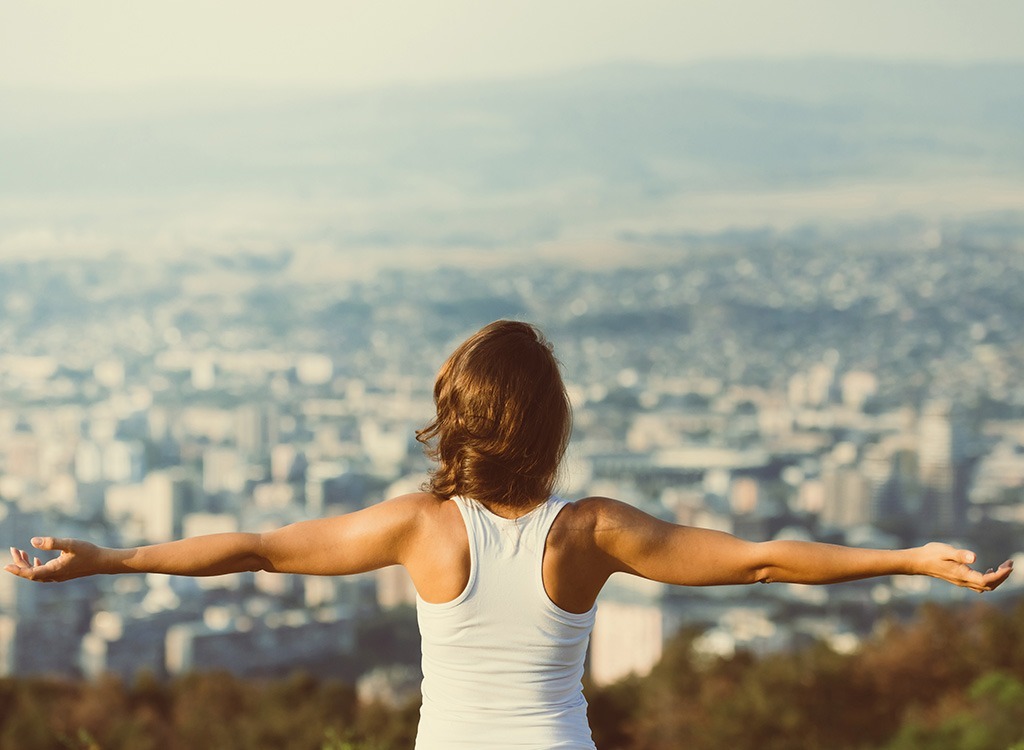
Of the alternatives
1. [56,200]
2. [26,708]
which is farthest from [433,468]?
[56,200]

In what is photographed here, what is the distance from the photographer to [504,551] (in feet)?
4.58

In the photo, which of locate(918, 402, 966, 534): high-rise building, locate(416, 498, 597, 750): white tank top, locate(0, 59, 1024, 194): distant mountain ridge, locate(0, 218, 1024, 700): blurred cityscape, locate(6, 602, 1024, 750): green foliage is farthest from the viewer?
locate(0, 59, 1024, 194): distant mountain ridge

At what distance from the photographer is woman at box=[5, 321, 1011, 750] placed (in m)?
1.39

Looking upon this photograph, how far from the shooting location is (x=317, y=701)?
5758mm

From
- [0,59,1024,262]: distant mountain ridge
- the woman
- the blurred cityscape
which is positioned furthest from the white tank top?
[0,59,1024,262]: distant mountain ridge

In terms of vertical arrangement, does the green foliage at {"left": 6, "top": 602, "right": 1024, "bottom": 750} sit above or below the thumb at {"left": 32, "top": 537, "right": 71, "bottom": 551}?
below

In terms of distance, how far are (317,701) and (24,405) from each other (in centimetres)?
1884

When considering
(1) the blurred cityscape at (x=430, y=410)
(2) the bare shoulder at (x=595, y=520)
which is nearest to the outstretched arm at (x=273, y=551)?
(2) the bare shoulder at (x=595, y=520)

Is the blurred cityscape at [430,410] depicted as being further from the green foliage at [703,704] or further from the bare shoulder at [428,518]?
the bare shoulder at [428,518]

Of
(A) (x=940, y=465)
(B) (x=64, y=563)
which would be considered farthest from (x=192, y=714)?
(A) (x=940, y=465)

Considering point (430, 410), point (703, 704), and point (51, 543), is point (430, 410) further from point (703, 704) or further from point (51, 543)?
point (51, 543)

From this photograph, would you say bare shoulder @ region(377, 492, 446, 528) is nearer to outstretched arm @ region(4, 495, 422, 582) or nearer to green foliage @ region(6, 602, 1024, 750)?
outstretched arm @ region(4, 495, 422, 582)

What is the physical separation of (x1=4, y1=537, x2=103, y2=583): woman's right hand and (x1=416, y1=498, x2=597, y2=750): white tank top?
1.35 ft

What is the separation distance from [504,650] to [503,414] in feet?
0.82
